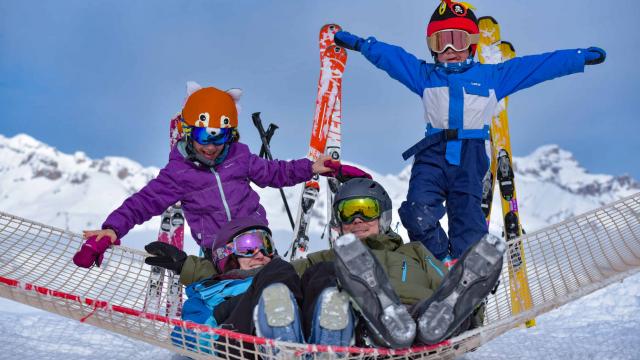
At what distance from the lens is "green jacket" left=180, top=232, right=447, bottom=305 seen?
7.81 feet

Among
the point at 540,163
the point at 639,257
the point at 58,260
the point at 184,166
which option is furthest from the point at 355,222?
the point at 540,163

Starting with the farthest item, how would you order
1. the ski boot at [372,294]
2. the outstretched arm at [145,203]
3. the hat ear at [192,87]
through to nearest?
the hat ear at [192,87] → the outstretched arm at [145,203] → the ski boot at [372,294]

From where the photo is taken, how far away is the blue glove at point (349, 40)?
368 cm

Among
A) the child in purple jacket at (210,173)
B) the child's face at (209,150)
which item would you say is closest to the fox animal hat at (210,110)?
the child in purple jacket at (210,173)

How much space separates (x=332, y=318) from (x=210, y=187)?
1576 millimetres

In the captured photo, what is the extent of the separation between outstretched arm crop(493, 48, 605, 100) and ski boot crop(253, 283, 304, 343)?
2.00 meters

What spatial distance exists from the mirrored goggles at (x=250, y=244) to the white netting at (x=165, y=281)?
45cm

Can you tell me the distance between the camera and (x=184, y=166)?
3.45m

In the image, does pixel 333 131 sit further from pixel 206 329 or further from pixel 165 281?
pixel 206 329

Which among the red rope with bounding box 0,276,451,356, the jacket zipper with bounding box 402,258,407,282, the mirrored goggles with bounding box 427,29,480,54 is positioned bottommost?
the red rope with bounding box 0,276,451,356

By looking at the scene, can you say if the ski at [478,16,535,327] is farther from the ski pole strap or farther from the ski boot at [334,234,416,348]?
the ski boot at [334,234,416,348]

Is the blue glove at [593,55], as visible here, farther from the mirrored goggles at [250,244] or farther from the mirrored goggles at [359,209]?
the mirrored goggles at [250,244]

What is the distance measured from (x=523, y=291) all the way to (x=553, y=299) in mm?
367

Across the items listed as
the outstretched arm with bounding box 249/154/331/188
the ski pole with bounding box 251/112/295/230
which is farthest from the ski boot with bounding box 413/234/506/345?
the ski pole with bounding box 251/112/295/230
